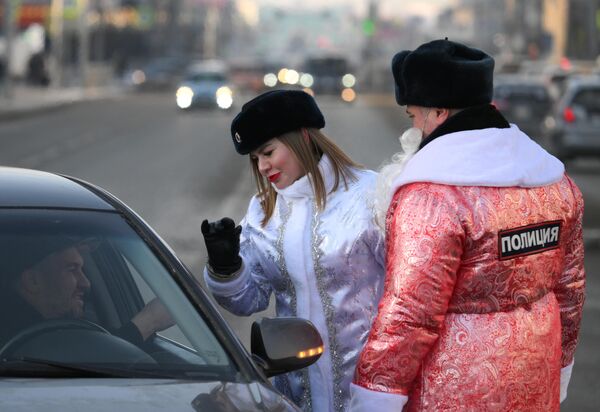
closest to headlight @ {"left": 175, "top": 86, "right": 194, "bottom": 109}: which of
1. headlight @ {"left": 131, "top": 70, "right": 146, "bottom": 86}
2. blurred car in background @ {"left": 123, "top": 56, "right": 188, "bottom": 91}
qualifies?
blurred car in background @ {"left": 123, "top": 56, "right": 188, "bottom": 91}

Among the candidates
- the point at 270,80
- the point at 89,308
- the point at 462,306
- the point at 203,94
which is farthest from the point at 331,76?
the point at 462,306

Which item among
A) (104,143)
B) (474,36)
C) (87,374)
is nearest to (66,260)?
(87,374)

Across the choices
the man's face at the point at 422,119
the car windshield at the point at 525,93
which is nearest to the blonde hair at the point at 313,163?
the man's face at the point at 422,119

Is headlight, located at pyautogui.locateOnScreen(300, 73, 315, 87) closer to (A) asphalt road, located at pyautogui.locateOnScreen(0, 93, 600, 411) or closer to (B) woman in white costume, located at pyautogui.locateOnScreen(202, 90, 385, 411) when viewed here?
(A) asphalt road, located at pyautogui.locateOnScreen(0, 93, 600, 411)

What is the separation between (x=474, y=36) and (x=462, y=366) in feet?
598

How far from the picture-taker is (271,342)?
3.94m

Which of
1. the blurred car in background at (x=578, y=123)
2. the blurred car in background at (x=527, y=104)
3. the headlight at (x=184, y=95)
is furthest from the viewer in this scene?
the headlight at (x=184, y=95)

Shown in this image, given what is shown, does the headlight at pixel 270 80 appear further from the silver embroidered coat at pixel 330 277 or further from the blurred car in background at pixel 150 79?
the silver embroidered coat at pixel 330 277

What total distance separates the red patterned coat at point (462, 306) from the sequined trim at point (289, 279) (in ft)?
1.85

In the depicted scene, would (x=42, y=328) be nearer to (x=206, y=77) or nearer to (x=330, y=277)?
(x=330, y=277)

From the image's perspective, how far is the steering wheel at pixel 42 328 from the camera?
3828 mm

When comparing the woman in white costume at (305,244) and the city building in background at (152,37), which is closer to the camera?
the woman in white costume at (305,244)

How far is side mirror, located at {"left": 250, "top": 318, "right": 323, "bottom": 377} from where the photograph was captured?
3918mm

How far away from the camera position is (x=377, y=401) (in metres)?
3.77
